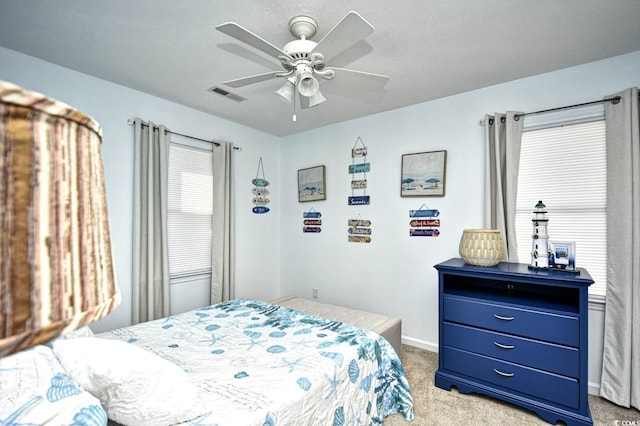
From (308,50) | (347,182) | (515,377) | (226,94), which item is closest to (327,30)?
(308,50)

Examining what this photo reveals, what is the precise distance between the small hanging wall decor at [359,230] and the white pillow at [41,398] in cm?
291

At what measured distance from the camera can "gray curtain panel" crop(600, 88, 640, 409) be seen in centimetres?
218

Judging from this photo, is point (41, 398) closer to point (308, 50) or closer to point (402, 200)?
point (308, 50)

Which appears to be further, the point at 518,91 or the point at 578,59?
the point at 518,91

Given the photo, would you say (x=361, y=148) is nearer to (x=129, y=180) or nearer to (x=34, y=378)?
(x=129, y=180)

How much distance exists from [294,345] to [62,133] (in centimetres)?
Answer: 187

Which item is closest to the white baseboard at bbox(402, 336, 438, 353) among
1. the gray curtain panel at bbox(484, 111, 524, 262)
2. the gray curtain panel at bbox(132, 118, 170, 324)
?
the gray curtain panel at bbox(484, 111, 524, 262)

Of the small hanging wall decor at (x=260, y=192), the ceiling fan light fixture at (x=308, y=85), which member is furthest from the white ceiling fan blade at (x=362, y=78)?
the small hanging wall decor at (x=260, y=192)

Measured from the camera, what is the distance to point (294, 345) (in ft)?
6.43

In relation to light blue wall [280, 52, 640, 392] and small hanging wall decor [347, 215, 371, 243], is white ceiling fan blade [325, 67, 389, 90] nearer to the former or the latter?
light blue wall [280, 52, 640, 392]

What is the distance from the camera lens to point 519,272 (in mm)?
2146

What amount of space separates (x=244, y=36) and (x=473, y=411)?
2777 mm

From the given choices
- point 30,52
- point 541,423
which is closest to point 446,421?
point 541,423

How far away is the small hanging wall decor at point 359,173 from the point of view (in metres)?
3.64
